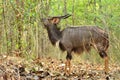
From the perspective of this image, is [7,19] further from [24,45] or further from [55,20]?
[55,20]

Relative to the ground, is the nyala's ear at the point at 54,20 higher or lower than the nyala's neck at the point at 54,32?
higher

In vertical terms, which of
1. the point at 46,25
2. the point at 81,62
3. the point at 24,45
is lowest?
the point at 81,62

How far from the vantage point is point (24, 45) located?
13.3 meters

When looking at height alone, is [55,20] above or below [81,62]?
above

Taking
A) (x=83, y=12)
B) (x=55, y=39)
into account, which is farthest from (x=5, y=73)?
(x=83, y=12)

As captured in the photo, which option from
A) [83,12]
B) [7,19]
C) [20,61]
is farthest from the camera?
[83,12]

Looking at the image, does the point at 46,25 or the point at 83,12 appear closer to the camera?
the point at 46,25

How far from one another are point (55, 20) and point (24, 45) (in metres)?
2.31

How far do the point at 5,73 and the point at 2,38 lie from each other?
792 cm

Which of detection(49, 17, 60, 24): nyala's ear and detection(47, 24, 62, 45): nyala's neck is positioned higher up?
detection(49, 17, 60, 24): nyala's ear

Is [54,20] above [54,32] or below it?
above

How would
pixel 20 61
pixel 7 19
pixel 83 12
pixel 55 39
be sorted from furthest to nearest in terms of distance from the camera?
pixel 83 12
pixel 7 19
pixel 55 39
pixel 20 61

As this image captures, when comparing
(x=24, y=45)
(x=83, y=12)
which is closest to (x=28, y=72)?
(x=24, y=45)

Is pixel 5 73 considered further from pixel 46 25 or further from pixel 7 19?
pixel 7 19
